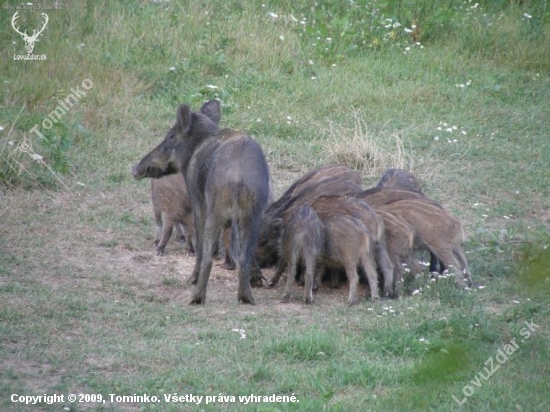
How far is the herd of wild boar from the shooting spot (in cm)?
788

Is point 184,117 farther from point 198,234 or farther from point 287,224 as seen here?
point 287,224

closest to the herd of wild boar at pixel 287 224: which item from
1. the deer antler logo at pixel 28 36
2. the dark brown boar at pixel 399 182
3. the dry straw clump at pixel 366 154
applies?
the dark brown boar at pixel 399 182

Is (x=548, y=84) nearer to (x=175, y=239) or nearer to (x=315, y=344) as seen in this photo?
(x=175, y=239)

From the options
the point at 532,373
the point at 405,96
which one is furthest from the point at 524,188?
the point at 532,373

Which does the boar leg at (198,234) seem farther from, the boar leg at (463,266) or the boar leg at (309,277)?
the boar leg at (463,266)

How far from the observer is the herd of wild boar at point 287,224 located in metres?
7.88

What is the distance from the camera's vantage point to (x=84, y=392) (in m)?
5.78

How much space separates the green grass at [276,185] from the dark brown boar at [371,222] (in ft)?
1.28

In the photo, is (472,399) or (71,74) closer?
(472,399)

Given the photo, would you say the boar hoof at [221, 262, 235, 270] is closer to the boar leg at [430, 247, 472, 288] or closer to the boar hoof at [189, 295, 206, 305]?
the boar hoof at [189, 295, 206, 305]

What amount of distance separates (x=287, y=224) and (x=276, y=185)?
2.60 m

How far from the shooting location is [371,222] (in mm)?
8250

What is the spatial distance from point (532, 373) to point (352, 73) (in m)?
8.51

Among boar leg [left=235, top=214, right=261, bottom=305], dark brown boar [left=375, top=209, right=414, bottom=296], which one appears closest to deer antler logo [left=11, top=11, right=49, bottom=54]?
boar leg [left=235, top=214, right=261, bottom=305]
